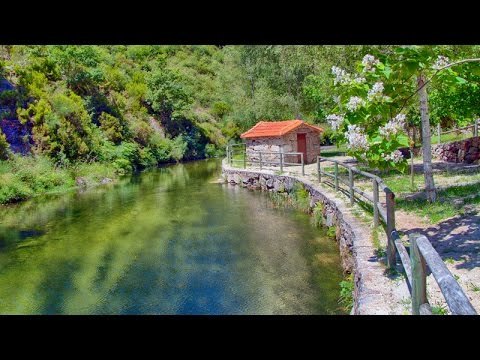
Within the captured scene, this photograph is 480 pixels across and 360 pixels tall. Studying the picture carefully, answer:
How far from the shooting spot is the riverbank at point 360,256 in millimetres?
4910

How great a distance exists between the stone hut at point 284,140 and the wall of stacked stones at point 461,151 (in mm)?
6208

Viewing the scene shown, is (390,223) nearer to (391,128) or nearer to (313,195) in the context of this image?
(391,128)

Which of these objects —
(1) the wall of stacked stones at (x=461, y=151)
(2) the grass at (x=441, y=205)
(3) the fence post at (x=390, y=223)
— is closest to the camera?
(3) the fence post at (x=390, y=223)

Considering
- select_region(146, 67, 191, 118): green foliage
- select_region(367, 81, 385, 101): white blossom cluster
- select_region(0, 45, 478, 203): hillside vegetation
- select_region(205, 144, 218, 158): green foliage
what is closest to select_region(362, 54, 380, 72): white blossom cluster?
Result: select_region(367, 81, 385, 101): white blossom cluster

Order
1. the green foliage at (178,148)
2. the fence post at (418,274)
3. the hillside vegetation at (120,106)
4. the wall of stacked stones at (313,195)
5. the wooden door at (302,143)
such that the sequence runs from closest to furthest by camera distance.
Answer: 1. the fence post at (418,274)
2. the wall of stacked stones at (313,195)
3. the hillside vegetation at (120,106)
4. the wooden door at (302,143)
5. the green foliage at (178,148)

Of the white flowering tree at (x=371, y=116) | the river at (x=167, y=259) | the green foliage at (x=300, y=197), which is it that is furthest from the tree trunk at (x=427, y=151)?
the green foliage at (x=300, y=197)

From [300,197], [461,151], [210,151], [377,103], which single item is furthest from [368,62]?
[210,151]

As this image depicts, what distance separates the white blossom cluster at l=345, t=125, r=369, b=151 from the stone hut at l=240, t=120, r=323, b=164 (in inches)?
605

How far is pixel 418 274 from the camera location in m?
3.53

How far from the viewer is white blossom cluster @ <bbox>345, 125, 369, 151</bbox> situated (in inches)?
210

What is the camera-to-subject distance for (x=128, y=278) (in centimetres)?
883

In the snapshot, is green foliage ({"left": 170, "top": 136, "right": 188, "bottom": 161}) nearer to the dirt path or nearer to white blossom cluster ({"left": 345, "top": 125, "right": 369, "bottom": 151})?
the dirt path

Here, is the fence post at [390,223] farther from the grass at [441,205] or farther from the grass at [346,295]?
the grass at [441,205]

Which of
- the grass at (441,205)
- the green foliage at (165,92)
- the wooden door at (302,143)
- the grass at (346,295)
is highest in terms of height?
the green foliage at (165,92)
